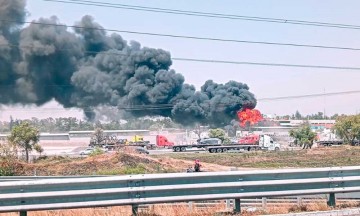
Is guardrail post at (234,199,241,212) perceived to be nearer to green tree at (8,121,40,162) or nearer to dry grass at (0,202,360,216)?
dry grass at (0,202,360,216)

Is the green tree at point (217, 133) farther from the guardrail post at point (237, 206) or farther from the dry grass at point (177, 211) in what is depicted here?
the guardrail post at point (237, 206)

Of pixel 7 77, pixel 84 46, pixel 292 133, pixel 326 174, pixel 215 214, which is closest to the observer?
pixel 215 214

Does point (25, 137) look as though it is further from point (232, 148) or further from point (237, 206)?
point (237, 206)

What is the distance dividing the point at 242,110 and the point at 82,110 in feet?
72.5

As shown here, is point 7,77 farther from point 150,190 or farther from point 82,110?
point 150,190

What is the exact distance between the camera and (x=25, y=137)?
4491 centimetres

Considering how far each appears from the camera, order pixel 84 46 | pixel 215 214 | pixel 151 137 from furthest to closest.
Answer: pixel 151 137 → pixel 84 46 → pixel 215 214

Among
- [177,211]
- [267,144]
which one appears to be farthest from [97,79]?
[177,211]

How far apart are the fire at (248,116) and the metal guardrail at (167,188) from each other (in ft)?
209

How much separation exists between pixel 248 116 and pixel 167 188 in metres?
67.1

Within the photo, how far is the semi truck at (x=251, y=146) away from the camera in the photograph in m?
56.6

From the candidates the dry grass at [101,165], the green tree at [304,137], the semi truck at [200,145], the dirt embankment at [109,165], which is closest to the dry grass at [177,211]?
the dirt embankment at [109,165]

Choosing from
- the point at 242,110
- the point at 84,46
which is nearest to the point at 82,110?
the point at 84,46

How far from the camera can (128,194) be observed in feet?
24.3
